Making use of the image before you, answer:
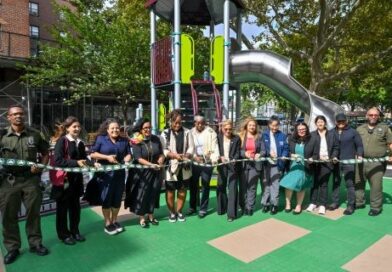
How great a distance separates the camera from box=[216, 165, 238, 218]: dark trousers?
16.6ft

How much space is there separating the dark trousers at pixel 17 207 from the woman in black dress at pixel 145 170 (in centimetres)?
126

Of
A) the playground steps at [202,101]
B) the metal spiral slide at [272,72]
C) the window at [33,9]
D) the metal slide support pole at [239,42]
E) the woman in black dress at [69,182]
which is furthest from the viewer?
the window at [33,9]

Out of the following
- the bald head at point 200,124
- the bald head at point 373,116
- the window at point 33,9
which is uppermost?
the window at point 33,9

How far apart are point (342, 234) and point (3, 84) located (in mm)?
16894

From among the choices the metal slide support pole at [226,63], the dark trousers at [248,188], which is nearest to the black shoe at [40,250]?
the dark trousers at [248,188]

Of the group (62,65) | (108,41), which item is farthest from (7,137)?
(62,65)

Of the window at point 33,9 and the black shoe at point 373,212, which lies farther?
the window at point 33,9

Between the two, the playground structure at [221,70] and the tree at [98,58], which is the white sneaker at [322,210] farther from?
the tree at [98,58]

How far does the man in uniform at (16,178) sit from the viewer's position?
352cm

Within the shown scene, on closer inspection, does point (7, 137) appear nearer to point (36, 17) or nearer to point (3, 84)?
point (3, 84)

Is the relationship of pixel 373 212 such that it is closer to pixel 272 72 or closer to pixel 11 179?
pixel 272 72

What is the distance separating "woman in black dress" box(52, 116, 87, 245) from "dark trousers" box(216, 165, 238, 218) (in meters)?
2.10

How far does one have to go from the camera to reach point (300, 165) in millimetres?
5352

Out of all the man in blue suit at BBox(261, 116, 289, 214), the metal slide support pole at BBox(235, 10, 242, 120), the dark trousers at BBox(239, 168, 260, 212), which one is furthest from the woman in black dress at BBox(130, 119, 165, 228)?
the metal slide support pole at BBox(235, 10, 242, 120)
